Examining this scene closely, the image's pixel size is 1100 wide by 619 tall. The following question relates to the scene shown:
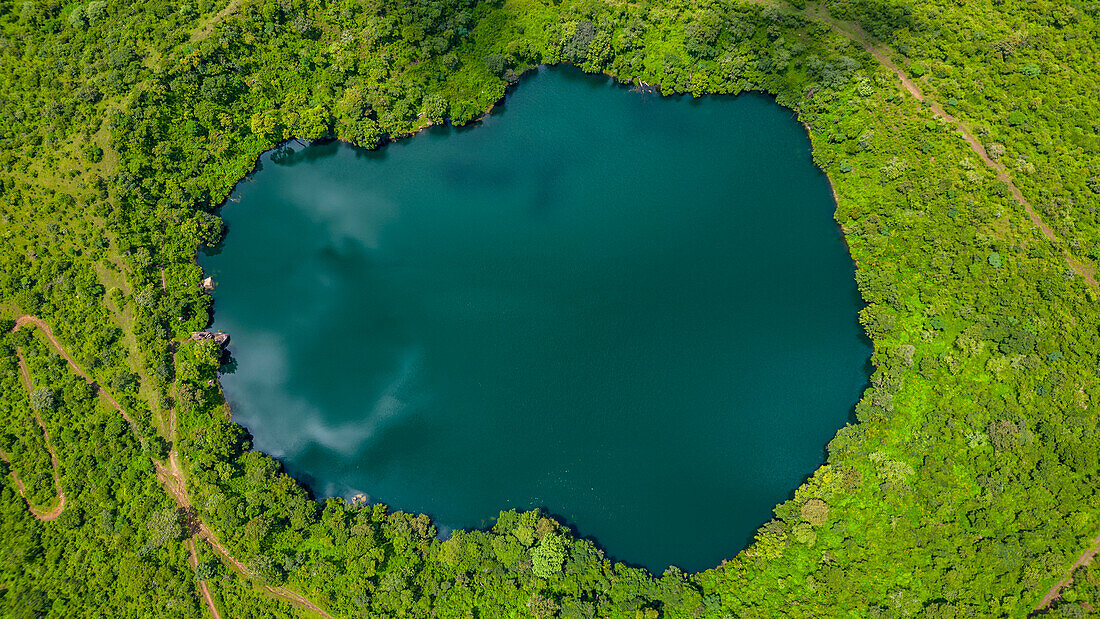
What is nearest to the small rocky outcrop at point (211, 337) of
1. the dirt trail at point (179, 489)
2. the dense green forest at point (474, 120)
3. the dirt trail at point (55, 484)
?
the dense green forest at point (474, 120)

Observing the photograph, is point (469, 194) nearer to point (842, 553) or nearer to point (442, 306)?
point (442, 306)

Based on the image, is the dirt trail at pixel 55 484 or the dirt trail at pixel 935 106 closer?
the dirt trail at pixel 55 484

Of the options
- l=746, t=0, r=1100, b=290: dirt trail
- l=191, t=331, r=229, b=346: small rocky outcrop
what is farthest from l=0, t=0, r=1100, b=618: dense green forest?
Result: l=191, t=331, r=229, b=346: small rocky outcrop

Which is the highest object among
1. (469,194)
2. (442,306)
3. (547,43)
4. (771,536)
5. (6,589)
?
(547,43)

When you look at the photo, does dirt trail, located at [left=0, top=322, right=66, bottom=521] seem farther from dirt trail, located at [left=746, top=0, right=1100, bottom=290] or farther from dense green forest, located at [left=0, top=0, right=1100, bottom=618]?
dirt trail, located at [left=746, top=0, right=1100, bottom=290]

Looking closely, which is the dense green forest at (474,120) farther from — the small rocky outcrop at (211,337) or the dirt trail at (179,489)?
the small rocky outcrop at (211,337)

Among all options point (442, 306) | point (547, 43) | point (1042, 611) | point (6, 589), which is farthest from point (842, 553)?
point (6, 589)

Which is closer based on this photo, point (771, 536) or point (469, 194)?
point (771, 536)
